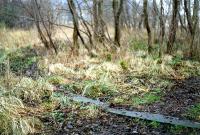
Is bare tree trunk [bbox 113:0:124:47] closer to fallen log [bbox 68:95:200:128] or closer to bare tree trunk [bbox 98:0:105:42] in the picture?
bare tree trunk [bbox 98:0:105:42]

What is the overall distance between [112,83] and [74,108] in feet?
7.05

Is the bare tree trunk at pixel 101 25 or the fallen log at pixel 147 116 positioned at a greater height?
the bare tree trunk at pixel 101 25

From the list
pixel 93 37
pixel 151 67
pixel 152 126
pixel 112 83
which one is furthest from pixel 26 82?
pixel 93 37

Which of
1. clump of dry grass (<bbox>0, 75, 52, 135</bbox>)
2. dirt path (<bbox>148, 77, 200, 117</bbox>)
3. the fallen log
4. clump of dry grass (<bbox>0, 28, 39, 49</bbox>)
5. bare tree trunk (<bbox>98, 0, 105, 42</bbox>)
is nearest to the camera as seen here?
clump of dry grass (<bbox>0, 75, 52, 135</bbox>)

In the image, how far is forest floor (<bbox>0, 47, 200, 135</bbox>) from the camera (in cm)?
613

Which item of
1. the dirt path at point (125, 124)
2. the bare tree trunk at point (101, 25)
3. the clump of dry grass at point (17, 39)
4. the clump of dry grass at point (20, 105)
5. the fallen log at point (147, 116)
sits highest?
the bare tree trunk at point (101, 25)

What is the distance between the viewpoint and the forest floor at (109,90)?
6129 millimetres

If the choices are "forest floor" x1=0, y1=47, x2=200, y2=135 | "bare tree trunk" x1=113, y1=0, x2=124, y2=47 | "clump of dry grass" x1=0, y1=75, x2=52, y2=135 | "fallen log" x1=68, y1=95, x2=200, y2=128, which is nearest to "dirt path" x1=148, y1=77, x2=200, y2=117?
"forest floor" x1=0, y1=47, x2=200, y2=135

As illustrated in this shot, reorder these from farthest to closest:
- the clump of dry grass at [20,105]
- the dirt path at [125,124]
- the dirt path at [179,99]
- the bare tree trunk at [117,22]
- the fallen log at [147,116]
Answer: the bare tree trunk at [117,22] < the dirt path at [179,99] < the fallen log at [147,116] < the dirt path at [125,124] < the clump of dry grass at [20,105]

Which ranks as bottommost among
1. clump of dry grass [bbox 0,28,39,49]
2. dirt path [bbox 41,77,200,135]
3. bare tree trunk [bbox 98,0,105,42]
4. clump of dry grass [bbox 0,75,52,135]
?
dirt path [bbox 41,77,200,135]

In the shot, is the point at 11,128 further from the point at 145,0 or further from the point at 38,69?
the point at 145,0

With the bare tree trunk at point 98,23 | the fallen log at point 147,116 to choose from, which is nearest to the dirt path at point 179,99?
the fallen log at point 147,116

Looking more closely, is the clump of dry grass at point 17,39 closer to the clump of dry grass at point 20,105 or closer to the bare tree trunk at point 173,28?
the bare tree trunk at point 173,28

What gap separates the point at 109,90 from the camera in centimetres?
837
